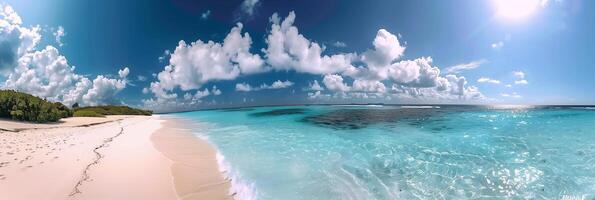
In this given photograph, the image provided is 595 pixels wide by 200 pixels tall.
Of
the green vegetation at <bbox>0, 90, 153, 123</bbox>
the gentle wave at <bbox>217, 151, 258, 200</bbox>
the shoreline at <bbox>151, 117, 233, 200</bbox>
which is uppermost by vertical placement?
the green vegetation at <bbox>0, 90, 153, 123</bbox>

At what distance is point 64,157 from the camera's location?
9.65 meters

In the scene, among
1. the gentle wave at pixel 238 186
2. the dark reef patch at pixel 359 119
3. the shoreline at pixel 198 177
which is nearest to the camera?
the shoreline at pixel 198 177

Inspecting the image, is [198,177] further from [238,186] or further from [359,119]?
[359,119]

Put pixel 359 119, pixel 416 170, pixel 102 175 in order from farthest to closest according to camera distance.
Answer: pixel 359 119
pixel 416 170
pixel 102 175

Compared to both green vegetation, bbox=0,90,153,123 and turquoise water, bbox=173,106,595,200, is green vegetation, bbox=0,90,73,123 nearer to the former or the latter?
green vegetation, bbox=0,90,153,123

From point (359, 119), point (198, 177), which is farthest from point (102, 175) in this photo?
point (359, 119)

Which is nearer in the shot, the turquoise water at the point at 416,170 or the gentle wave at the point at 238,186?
the gentle wave at the point at 238,186

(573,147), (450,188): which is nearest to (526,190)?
(450,188)

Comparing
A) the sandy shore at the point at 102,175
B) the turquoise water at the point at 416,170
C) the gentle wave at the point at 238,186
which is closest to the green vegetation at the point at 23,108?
the sandy shore at the point at 102,175

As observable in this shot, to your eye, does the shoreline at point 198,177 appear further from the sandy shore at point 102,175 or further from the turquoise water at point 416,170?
the turquoise water at point 416,170

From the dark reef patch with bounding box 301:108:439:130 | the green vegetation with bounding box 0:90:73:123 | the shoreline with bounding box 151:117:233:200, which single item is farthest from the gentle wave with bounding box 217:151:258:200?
the green vegetation with bounding box 0:90:73:123

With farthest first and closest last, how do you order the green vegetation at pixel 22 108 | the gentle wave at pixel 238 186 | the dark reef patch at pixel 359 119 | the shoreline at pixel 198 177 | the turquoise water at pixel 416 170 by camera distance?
the dark reef patch at pixel 359 119 < the green vegetation at pixel 22 108 < the turquoise water at pixel 416 170 < the gentle wave at pixel 238 186 < the shoreline at pixel 198 177

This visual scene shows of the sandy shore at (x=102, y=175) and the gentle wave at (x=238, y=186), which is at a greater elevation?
the sandy shore at (x=102, y=175)

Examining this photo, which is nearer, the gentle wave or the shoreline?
the shoreline
